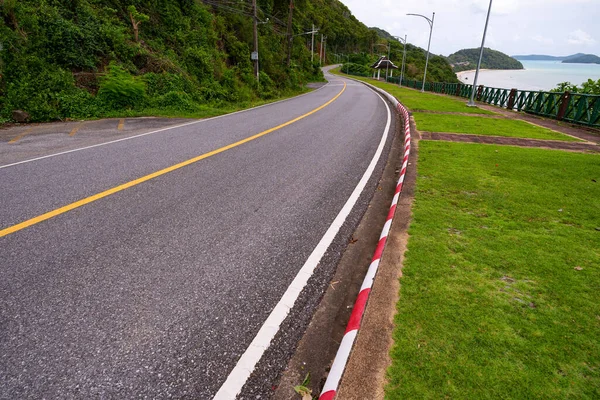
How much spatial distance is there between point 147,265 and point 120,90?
12.6 m

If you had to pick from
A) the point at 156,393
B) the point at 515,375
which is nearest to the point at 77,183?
the point at 156,393

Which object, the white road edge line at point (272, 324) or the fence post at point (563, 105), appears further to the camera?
the fence post at point (563, 105)

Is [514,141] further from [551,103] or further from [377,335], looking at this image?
[377,335]

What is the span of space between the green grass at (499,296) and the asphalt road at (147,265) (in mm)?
1227

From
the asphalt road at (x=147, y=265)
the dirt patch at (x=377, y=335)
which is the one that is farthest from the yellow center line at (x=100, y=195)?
the dirt patch at (x=377, y=335)

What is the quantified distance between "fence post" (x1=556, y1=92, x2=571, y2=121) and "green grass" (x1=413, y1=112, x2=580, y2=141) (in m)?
2.09

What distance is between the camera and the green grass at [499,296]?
7.22 ft

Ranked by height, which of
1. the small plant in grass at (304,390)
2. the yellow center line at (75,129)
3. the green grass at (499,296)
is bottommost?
the small plant in grass at (304,390)

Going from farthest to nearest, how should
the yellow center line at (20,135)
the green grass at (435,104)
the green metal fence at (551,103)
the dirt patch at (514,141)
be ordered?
the green grass at (435,104) → the green metal fence at (551,103) → the dirt patch at (514,141) → the yellow center line at (20,135)

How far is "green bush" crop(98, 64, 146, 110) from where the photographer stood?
43.4 ft

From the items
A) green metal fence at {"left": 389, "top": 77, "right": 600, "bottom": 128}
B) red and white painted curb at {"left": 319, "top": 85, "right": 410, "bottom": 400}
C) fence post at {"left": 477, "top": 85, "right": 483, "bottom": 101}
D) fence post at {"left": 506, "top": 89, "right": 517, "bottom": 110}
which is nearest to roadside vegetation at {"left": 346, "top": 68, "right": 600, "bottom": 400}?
red and white painted curb at {"left": 319, "top": 85, "right": 410, "bottom": 400}

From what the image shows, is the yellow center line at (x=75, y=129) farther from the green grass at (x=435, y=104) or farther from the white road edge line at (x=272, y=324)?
the green grass at (x=435, y=104)

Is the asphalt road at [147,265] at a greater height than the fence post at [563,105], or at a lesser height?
lesser

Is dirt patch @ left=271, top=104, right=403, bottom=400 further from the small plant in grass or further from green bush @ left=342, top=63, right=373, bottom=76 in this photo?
green bush @ left=342, top=63, right=373, bottom=76
